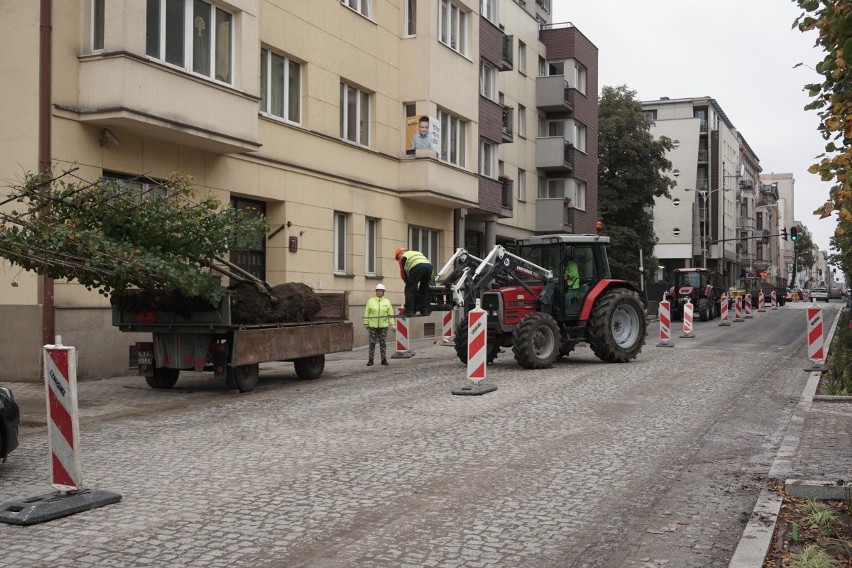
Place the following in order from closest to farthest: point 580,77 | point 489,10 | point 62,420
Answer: point 62,420 < point 489,10 < point 580,77

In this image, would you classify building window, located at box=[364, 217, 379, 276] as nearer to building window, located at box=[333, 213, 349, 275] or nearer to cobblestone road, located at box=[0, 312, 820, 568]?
building window, located at box=[333, 213, 349, 275]

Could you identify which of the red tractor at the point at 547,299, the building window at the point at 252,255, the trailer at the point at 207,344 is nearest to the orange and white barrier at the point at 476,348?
the red tractor at the point at 547,299

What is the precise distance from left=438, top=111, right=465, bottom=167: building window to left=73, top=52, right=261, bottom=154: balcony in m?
9.91

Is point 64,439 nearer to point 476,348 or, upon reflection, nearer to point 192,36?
point 476,348

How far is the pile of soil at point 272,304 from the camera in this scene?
548 inches

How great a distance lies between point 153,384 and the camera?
47.4ft

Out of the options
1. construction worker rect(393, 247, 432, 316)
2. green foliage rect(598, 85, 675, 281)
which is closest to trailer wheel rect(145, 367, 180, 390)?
construction worker rect(393, 247, 432, 316)

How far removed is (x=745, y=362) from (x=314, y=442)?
1209cm

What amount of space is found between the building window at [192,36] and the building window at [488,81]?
1462cm

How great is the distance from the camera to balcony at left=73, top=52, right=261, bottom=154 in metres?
A: 15.5

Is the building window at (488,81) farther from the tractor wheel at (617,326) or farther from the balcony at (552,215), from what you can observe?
the tractor wheel at (617,326)

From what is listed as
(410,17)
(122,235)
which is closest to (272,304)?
(122,235)

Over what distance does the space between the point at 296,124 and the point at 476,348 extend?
33.9 feet

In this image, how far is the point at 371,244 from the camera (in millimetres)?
25516
